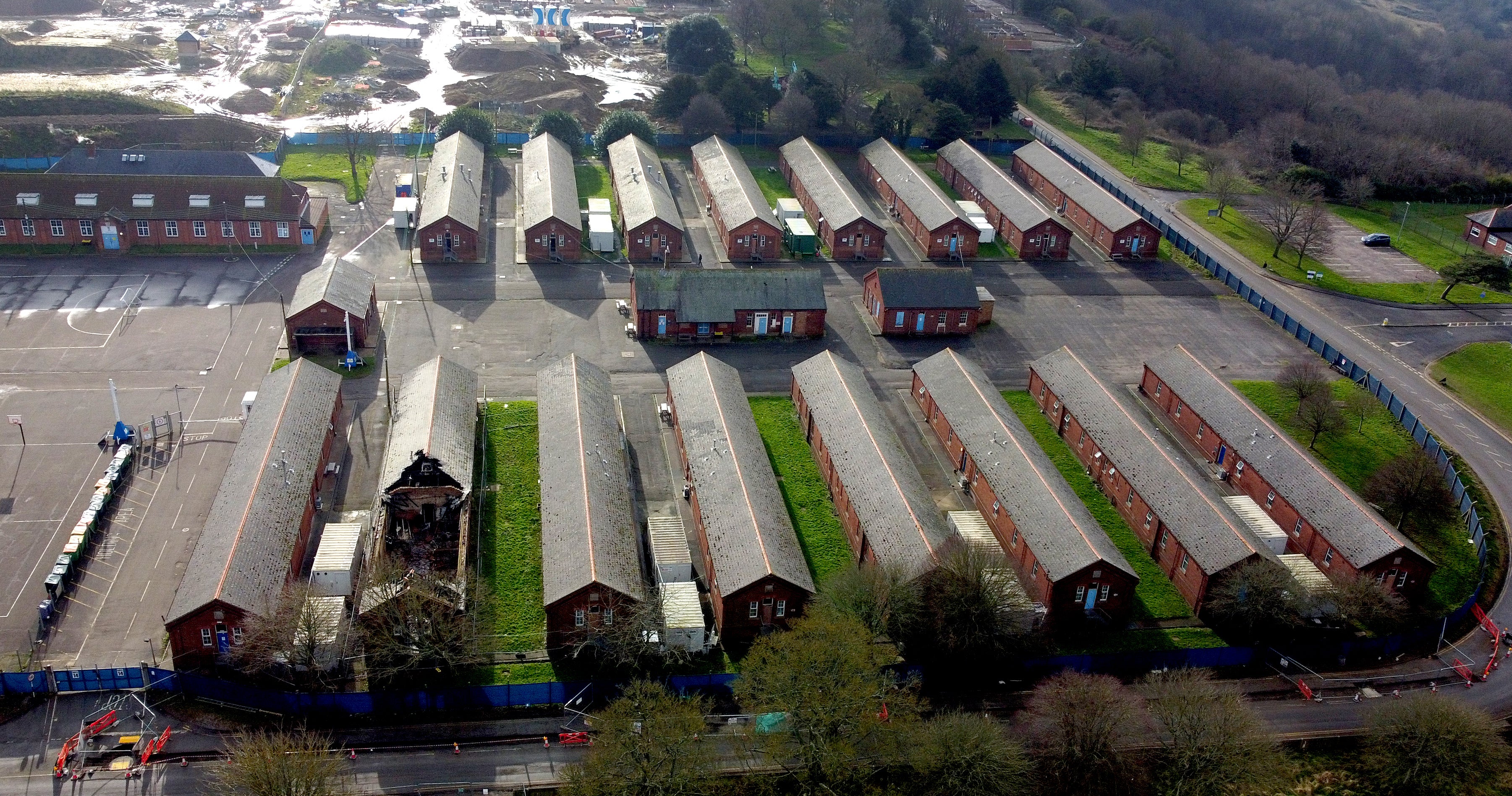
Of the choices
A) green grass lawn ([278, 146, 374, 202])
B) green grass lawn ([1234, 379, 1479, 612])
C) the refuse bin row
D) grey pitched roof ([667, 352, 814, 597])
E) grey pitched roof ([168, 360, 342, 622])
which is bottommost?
the refuse bin row

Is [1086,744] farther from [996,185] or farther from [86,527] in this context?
[996,185]

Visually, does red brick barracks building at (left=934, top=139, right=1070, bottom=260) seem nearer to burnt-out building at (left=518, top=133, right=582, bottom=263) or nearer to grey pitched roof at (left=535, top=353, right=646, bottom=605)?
burnt-out building at (left=518, top=133, right=582, bottom=263)

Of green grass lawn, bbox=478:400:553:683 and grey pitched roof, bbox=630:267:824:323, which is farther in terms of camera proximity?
grey pitched roof, bbox=630:267:824:323

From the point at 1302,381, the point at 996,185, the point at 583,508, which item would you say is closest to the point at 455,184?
the point at 996,185

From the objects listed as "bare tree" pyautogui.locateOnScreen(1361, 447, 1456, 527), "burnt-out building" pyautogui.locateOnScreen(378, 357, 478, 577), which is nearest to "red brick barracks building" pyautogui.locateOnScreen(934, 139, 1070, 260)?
"bare tree" pyautogui.locateOnScreen(1361, 447, 1456, 527)

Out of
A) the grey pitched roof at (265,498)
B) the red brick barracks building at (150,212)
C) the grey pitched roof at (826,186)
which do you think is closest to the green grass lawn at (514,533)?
the grey pitched roof at (265,498)

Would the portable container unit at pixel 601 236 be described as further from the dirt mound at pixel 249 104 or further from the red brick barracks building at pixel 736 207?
the dirt mound at pixel 249 104
